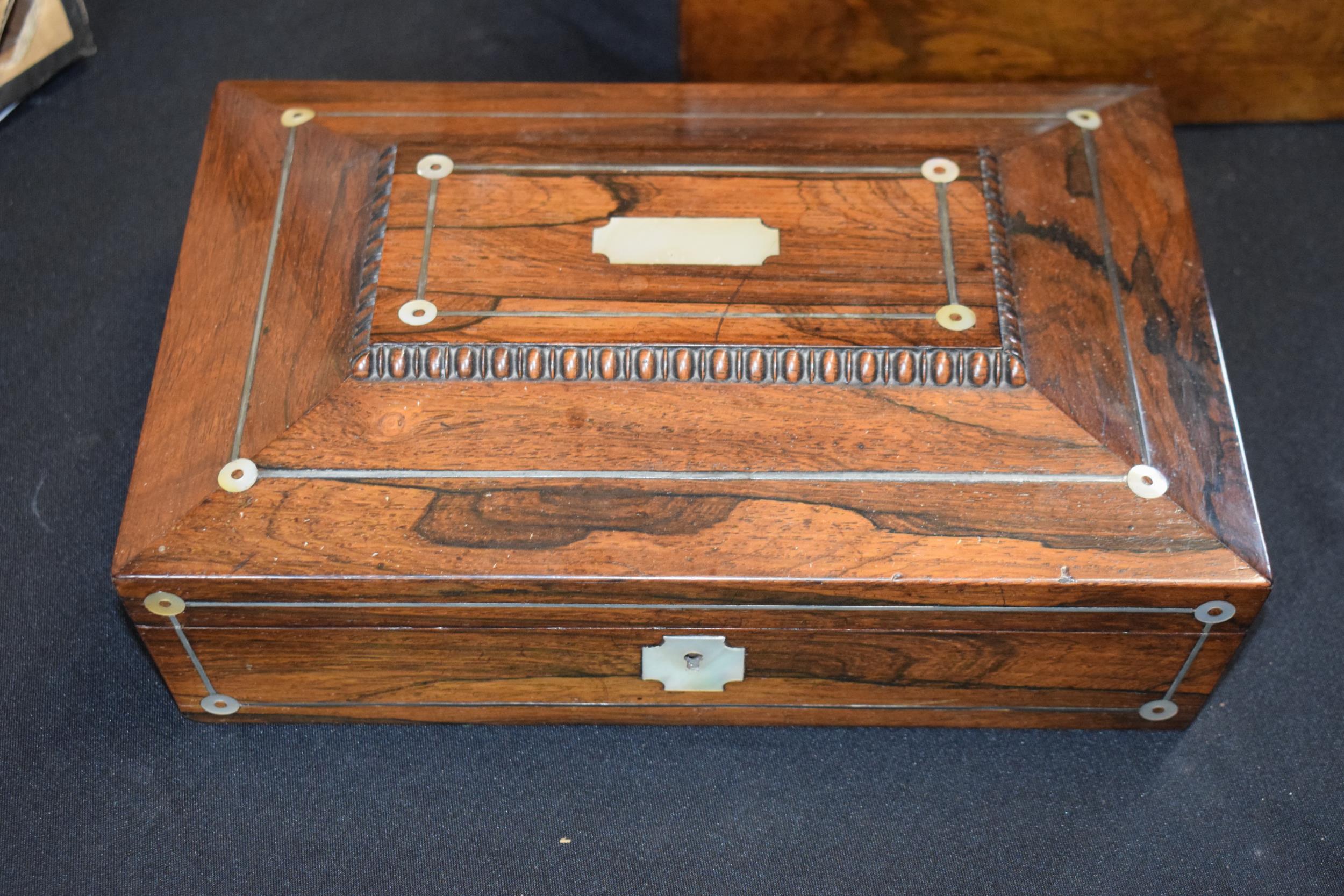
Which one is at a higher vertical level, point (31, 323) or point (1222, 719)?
point (31, 323)

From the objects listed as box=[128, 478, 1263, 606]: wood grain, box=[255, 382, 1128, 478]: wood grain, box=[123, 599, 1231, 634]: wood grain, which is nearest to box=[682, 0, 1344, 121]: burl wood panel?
box=[255, 382, 1128, 478]: wood grain

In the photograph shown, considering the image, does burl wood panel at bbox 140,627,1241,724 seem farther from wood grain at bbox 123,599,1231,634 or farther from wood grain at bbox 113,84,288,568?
wood grain at bbox 113,84,288,568

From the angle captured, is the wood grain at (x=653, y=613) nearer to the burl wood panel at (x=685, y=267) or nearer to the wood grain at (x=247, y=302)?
the wood grain at (x=247, y=302)

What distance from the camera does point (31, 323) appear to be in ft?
7.44

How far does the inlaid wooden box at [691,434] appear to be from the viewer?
167 cm

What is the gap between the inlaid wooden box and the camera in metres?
1.67

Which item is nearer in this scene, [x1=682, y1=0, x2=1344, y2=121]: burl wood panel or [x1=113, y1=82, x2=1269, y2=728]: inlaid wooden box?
[x1=113, y1=82, x2=1269, y2=728]: inlaid wooden box

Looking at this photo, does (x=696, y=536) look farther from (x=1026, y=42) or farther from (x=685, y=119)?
(x=1026, y=42)

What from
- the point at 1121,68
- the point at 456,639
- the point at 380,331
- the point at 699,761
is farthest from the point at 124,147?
the point at 1121,68

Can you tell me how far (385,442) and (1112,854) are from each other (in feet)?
3.10

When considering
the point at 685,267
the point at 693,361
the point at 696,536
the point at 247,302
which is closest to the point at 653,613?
the point at 696,536

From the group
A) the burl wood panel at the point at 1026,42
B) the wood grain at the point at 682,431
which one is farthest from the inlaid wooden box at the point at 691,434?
the burl wood panel at the point at 1026,42

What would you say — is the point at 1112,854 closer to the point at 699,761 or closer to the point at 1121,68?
the point at 699,761

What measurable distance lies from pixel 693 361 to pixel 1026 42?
925 mm
